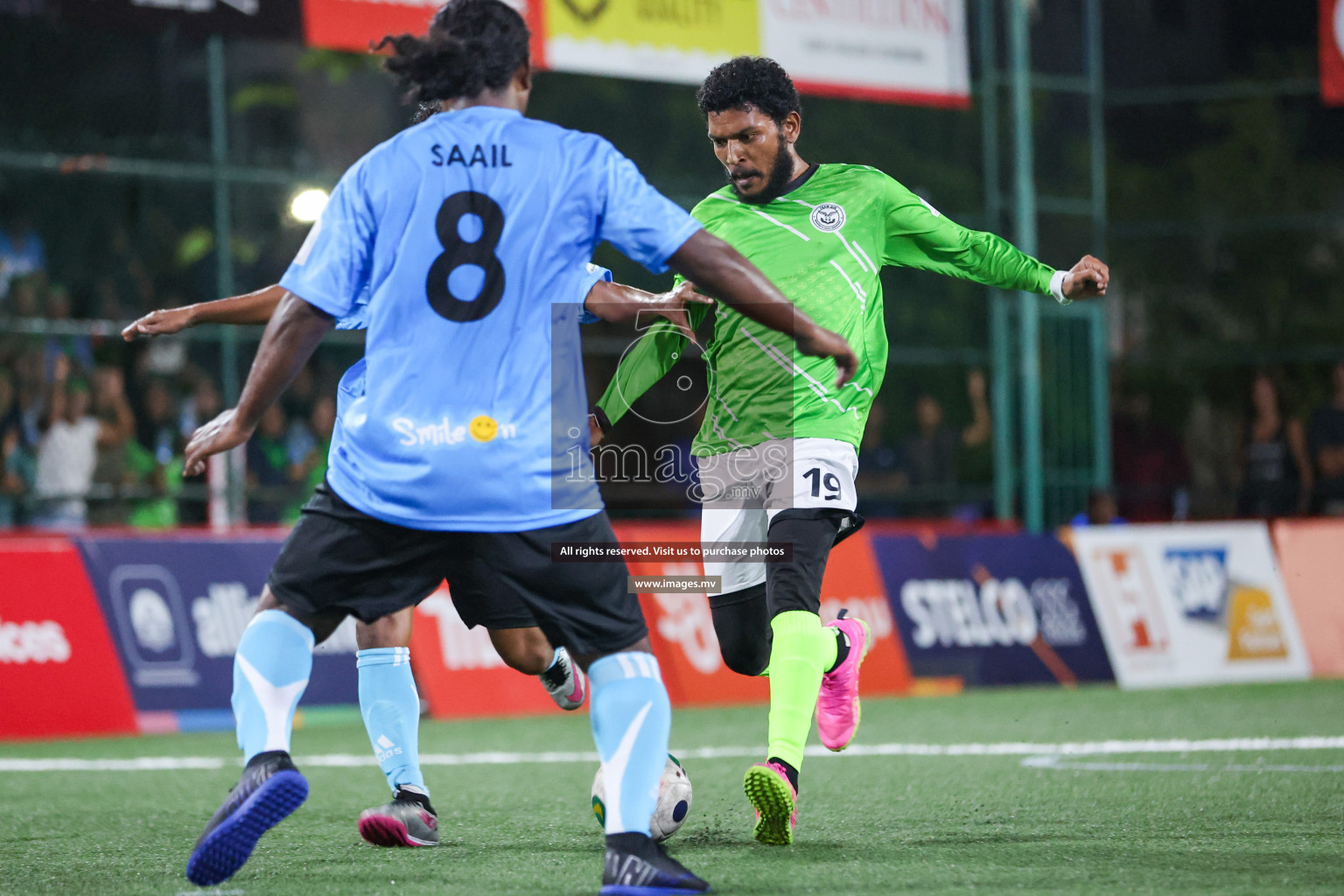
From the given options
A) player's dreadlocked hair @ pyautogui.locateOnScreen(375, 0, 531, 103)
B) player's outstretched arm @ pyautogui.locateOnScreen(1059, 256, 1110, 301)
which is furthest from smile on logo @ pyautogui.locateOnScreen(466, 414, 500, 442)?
player's outstretched arm @ pyautogui.locateOnScreen(1059, 256, 1110, 301)

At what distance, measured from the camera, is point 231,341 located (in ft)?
43.3

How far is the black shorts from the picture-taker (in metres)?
4.05

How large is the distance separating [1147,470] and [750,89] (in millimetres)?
12354

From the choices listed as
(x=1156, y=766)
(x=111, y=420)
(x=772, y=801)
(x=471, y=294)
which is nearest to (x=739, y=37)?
(x=111, y=420)

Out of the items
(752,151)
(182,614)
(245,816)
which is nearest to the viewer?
(245,816)

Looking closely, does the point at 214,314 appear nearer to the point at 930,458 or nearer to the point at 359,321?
the point at 359,321

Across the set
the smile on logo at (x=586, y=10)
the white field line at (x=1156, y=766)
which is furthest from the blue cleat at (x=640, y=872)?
the smile on logo at (x=586, y=10)

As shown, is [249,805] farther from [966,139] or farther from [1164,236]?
[1164,236]

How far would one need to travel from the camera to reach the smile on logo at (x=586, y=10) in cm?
1365

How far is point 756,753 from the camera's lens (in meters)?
8.44

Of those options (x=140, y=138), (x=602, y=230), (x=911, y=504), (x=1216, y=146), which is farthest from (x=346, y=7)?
(x=1216, y=146)

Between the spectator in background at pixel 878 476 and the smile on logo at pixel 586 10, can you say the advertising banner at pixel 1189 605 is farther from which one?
the smile on logo at pixel 586 10

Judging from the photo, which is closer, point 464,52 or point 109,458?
point 464,52

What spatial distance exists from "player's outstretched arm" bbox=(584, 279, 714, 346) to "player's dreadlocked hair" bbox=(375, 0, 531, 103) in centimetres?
96
